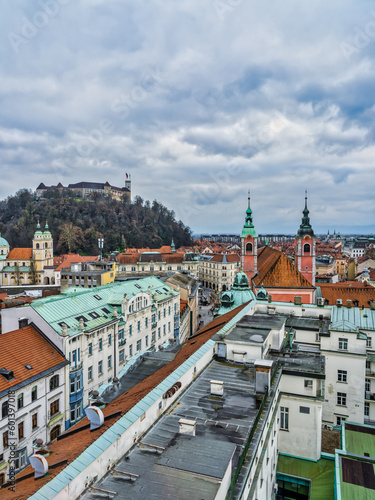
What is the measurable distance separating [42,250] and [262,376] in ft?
336

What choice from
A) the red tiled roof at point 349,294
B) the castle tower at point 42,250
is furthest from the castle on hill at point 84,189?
the red tiled roof at point 349,294

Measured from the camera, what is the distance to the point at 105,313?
31859 mm

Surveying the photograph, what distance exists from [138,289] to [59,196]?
13470 centimetres

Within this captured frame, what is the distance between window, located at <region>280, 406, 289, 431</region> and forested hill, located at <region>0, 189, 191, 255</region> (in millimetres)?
114970

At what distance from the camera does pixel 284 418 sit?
17.6 m

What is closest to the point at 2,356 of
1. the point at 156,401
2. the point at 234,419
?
the point at 156,401

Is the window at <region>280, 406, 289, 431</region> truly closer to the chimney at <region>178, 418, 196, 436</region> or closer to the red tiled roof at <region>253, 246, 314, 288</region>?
the chimney at <region>178, 418, 196, 436</region>

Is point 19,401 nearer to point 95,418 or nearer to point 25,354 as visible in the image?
point 25,354

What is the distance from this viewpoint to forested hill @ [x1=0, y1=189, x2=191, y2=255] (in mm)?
128125

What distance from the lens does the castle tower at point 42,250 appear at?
104 meters

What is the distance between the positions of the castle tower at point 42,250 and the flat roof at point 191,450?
100m

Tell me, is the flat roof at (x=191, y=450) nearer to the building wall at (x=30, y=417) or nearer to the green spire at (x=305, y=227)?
the building wall at (x=30, y=417)

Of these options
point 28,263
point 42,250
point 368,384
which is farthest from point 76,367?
point 28,263

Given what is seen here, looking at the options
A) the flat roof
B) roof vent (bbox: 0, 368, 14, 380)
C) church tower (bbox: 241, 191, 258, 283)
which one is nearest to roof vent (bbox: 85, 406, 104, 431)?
the flat roof
